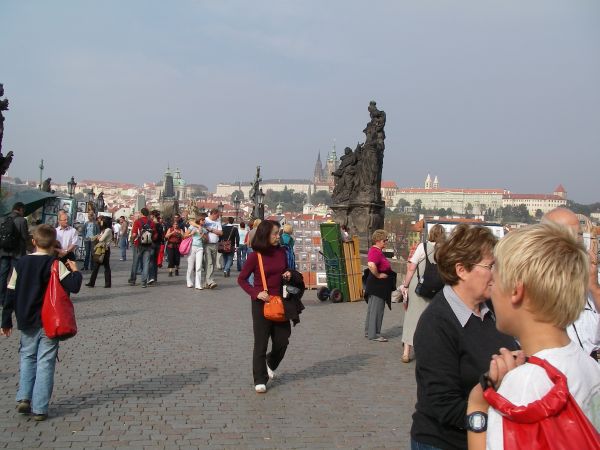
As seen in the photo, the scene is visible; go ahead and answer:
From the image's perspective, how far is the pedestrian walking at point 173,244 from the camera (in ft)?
60.5

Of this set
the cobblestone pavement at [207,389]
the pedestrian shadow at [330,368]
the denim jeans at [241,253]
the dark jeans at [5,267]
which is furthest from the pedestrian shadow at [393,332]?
the denim jeans at [241,253]

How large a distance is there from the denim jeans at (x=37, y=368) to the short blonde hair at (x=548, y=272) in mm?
4523

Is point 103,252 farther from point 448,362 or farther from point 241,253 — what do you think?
point 448,362

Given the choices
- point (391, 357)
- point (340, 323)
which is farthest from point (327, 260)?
point (391, 357)

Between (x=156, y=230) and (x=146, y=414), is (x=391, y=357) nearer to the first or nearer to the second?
(x=146, y=414)

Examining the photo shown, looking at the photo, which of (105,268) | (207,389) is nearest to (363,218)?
(105,268)

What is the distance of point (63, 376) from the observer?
705 cm

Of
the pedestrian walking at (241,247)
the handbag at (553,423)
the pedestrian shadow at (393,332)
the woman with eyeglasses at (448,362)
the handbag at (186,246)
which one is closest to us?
the handbag at (553,423)

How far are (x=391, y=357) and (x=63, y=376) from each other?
389cm

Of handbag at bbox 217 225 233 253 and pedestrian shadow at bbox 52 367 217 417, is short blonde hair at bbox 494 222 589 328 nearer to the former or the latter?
pedestrian shadow at bbox 52 367 217 417

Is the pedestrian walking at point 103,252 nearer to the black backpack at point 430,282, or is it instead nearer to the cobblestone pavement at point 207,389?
the cobblestone pavement at point 207,389

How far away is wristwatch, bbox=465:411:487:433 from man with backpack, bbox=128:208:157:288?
13.7 metres

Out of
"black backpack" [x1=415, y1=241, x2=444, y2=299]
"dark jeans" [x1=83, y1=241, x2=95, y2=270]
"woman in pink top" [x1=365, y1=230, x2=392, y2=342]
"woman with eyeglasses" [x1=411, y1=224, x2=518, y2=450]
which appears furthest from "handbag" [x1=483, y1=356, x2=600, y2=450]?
"dark jeans" [x1=83, y1=241, x2=95, y2=270]

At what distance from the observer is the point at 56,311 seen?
5.49m
